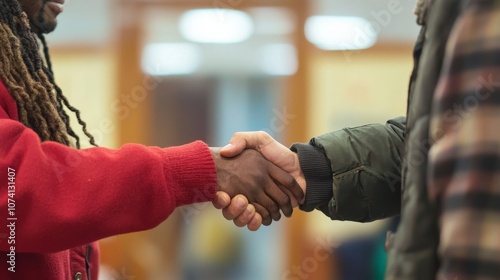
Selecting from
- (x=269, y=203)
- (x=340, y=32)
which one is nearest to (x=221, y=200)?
(x=269, y=203)

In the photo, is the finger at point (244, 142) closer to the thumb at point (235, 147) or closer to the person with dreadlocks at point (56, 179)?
the thumb at point (235, 147)

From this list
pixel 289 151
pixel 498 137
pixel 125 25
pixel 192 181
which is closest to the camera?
pixel 498 137

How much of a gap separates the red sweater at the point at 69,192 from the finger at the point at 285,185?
0.34 metres

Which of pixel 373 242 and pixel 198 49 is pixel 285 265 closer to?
pixel 373 242

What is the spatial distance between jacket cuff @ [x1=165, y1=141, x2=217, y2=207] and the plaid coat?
423 millimetres

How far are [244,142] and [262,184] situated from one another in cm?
11

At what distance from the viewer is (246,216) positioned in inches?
61.0

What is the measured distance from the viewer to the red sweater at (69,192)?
111cm

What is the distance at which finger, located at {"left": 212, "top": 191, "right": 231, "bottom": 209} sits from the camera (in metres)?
1.45

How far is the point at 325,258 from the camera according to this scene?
11.3 ft

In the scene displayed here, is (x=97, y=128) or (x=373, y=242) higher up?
(x=97, y=128)

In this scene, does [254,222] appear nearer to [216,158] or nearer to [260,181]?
[260,181]

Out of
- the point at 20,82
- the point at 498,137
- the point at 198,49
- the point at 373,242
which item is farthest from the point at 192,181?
the point at 198,49

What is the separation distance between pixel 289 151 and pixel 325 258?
1950 mm
